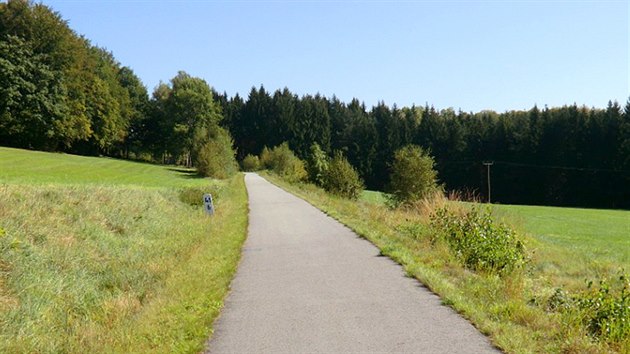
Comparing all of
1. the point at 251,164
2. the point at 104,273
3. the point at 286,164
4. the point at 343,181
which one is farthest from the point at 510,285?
the point at 251,164

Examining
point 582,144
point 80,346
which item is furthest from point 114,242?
point 582,144

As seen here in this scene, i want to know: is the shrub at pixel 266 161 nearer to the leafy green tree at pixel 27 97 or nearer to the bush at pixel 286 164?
the bush at pixel 286 164

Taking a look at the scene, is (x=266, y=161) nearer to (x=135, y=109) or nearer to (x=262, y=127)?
(x=135, y=109)

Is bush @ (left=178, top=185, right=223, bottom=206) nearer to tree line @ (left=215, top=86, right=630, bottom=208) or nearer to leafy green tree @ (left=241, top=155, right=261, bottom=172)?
tree line @ (left=215, top=86, right=630, bottom=208)

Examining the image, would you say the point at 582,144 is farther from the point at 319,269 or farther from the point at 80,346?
the point at 80,346

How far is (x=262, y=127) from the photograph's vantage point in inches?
4498

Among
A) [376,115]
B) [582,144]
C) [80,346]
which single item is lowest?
[80,346]

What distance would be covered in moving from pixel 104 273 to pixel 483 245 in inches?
319

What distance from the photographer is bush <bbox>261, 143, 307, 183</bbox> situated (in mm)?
53719

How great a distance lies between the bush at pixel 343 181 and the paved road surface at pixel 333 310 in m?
25.7

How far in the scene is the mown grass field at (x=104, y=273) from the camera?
596cm

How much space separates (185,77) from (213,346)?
86955 mm

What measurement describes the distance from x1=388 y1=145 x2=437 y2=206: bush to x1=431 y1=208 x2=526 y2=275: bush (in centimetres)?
1452

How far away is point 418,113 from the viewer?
12288 centimetres
